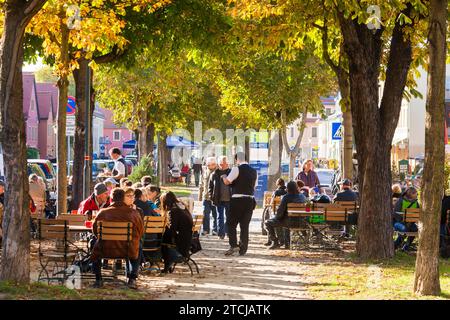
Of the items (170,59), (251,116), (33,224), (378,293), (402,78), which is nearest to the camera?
(378,293)

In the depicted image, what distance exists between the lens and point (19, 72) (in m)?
12.5

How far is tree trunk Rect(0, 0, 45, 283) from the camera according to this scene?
1237 cm

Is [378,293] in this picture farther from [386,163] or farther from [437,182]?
[386,163]

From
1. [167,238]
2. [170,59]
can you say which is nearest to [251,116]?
[170,59]

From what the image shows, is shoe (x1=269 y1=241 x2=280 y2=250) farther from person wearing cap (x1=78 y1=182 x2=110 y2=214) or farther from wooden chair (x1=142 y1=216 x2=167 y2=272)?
wooden chair (x1=142 y1=216 x2=167 y2=272)

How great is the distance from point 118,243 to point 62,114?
7092mm

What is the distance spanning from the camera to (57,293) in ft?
39.8

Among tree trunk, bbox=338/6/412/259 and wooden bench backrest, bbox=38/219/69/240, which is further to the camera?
tree trunk, bbox=338/6/412/259

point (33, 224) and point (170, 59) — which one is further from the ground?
point (170, 59)

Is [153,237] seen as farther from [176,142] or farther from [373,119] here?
[176,142]

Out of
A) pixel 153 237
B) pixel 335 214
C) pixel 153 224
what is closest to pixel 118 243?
pixel 153 224

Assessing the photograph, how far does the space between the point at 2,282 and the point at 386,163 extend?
28.0 feet

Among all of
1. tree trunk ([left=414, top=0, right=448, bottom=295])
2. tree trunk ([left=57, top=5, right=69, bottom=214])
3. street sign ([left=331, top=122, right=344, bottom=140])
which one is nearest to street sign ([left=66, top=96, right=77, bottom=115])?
tree trunk ([left=57, top=5, right=69, bottom=214])

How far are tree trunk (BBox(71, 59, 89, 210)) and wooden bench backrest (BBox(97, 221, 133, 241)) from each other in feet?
31.2
